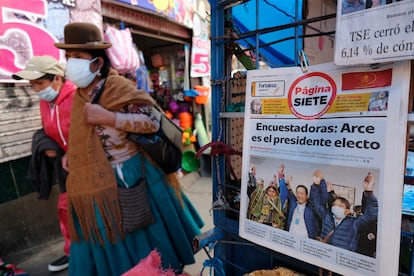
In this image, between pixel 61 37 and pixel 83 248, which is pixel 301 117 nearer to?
pixel 83 248

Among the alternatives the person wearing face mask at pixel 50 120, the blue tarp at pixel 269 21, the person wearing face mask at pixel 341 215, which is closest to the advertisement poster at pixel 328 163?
the person wearing face mask at pixel 341 215

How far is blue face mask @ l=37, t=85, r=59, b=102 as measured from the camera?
2.06 meters

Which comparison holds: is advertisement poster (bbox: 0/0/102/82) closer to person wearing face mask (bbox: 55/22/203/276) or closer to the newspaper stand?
person wearing face mask (bbox: 55/22/203/276)

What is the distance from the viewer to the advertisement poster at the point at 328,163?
0.60 metres

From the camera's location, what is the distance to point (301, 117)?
74 centimetres

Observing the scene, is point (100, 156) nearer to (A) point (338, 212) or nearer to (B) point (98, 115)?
(B) point (98, 115)

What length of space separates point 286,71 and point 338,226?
436mm

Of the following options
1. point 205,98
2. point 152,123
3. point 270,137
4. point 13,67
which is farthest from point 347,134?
point 205,98

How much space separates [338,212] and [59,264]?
2609 millimetres

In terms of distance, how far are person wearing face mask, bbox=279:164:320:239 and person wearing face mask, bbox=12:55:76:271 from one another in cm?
188

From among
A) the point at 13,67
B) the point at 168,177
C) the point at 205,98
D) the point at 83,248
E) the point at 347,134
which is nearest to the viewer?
the point at 347,134

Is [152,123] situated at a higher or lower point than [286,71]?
lower

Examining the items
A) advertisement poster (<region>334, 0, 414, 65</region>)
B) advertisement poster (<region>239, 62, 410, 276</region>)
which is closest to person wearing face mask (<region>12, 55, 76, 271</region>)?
advertisement poster (<region>239, 62, 410, 276</region>)

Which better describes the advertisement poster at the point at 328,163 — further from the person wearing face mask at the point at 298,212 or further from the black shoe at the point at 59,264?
the black shoe at the point at 59,264
